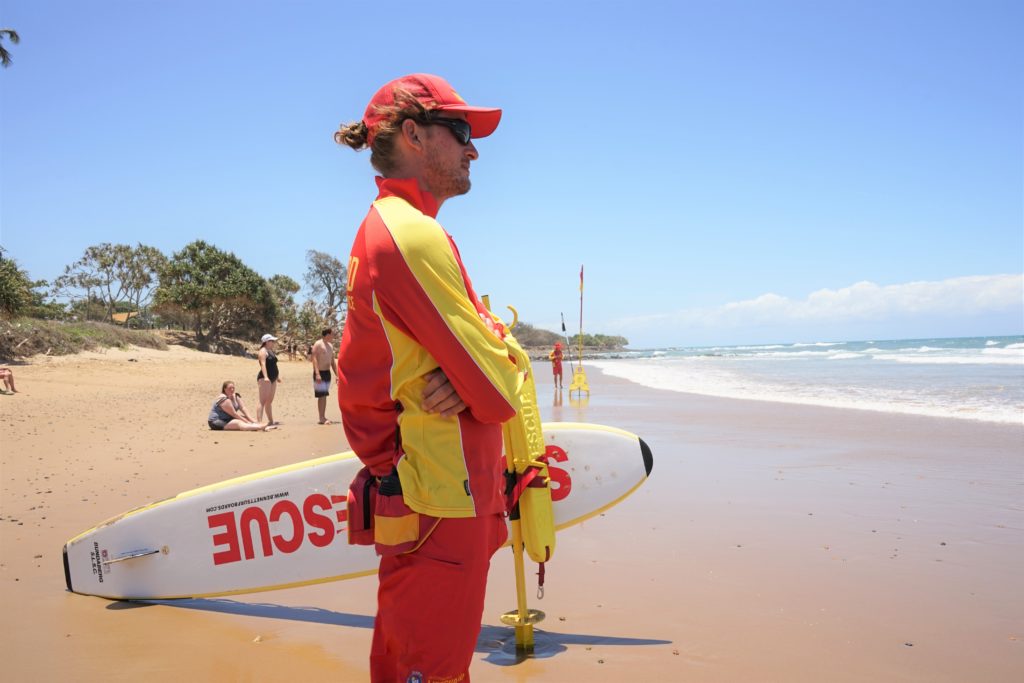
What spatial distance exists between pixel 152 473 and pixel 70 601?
323 centimetres

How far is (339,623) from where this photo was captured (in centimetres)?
318

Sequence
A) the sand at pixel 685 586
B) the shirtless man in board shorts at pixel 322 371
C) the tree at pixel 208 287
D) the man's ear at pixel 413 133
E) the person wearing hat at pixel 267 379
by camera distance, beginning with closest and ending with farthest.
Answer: the man's ear at pixel 413 133
the sand at pixel 685 586
the person wearing hat at pixel 267 379
the shirtless man in board shorts at pixel 322 371
the tree at pixel 208 287

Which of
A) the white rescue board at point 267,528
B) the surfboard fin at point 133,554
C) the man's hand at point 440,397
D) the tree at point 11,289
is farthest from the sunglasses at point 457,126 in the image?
the tree at point 11,289

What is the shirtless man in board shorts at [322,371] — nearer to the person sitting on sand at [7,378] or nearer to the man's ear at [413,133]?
the person sitting on sand at [7,378]

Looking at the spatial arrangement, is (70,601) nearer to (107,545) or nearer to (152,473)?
(107,545)

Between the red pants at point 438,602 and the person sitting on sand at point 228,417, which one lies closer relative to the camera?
the red pants at point 438,602

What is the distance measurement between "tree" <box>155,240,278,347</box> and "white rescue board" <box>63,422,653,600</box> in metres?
34.7

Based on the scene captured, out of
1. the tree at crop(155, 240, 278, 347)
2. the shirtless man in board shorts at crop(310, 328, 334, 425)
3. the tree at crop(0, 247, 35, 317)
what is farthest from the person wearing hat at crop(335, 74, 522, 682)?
the tree at crop(155, 240, 278, 347)

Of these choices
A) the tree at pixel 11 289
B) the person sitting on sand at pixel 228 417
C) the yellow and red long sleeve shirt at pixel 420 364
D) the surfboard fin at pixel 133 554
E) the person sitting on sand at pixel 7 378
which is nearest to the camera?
the yellow and red long sleeve shirt at pixel 420 364

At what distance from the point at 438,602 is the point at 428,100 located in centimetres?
106

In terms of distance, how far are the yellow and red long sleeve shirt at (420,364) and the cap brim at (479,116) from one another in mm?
236

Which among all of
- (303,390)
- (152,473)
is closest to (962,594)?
(152,473)

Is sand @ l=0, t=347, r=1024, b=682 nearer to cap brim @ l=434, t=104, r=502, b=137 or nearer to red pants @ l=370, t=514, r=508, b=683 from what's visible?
red pants @ l=370, t=514, r=508, b=683

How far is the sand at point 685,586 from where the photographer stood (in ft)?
8.95
